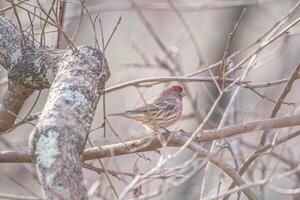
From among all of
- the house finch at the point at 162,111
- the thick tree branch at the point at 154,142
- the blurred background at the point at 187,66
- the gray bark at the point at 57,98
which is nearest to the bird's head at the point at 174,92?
the house finch at the point at 162,111

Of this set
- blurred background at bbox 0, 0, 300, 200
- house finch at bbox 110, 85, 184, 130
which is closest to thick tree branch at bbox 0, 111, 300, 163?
house finch at bbox 110, 85, 184, 130

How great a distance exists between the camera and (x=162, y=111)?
6316 millimetres

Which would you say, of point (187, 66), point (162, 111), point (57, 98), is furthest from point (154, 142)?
point (187, 66)

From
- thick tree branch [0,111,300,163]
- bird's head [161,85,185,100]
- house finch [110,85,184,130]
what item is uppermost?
bird's head [161,85,185,100]

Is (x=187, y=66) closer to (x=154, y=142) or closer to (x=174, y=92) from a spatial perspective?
(x=174, y=92)

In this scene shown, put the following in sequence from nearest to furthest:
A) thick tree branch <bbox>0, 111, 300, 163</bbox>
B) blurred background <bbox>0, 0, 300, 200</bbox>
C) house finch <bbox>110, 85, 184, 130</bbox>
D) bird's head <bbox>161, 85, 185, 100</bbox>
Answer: thick tree branch <bbox>0, 111, 300, 163</bbox>
house finch <bbox>110, 85, 184, 130</bbox>
bird's head <bbox>161, 85, 185, 100</bbox>
blurred background <bbox>0, 0, 300, 200</bbox>

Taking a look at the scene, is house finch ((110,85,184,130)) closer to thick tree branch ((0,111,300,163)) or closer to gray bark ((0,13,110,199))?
thick tree branch ((0,111,300,163))

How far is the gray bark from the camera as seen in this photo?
2.99 metres

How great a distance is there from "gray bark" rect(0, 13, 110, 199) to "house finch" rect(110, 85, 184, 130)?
6.43ft

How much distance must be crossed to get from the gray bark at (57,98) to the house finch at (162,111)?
6.43ft

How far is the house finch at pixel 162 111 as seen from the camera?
6027 millimetres

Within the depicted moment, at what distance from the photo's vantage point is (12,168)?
10.1 metres

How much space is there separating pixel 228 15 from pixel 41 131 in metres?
8.06

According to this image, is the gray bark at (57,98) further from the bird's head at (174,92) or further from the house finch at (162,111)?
the bird's head at (174,92)
